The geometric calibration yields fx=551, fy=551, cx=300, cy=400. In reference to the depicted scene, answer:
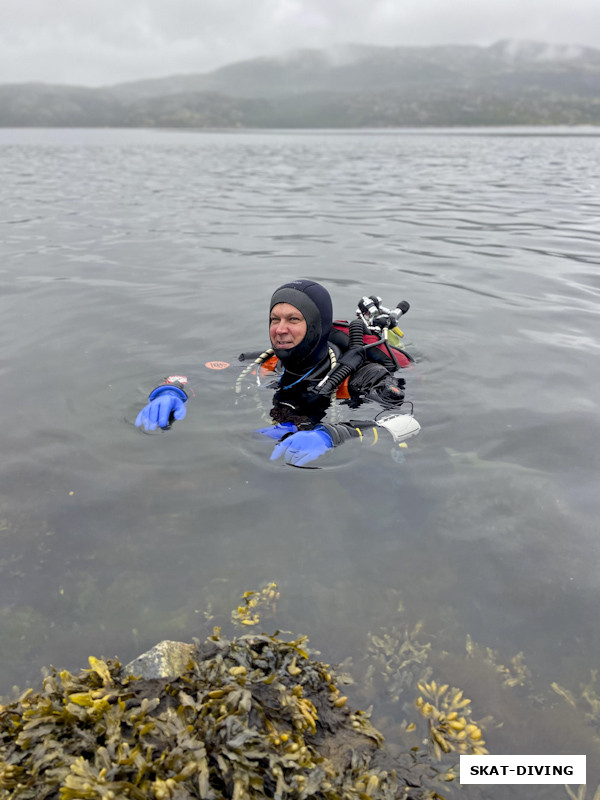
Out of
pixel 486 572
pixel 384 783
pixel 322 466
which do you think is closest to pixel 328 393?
pixel 322 466

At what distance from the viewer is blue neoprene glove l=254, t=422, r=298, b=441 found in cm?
589

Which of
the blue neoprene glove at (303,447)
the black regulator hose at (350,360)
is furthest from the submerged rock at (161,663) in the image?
the black regulator hose at (350,360)

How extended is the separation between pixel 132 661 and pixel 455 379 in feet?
18.1

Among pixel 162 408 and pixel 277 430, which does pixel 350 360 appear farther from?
pixel 162 408

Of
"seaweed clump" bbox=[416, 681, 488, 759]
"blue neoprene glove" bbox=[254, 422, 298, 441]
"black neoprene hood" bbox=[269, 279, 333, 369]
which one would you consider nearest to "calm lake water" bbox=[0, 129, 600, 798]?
"seaweed clump" bbox=[416, 681, 488, 759]

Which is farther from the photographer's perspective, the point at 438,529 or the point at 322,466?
the point at 322,466

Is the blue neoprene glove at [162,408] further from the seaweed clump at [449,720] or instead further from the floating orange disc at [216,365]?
the seaweed clump at [449,720]

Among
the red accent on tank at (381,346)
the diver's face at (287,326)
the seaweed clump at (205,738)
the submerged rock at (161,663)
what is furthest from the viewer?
the red accent on tank at (381,346)

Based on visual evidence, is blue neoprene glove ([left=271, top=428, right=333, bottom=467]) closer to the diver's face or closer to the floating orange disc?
the diver's face

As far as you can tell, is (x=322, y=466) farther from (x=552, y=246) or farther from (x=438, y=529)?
(x=552, y=246)

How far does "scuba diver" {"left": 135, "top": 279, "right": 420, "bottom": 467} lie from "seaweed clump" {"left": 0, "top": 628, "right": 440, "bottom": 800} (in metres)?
2.68

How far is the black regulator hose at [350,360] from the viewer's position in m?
6.20

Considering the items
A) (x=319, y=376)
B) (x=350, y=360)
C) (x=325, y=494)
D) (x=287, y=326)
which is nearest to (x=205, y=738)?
(x=325, y=494)

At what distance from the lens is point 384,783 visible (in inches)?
99.3
